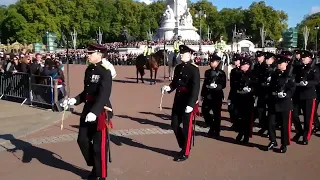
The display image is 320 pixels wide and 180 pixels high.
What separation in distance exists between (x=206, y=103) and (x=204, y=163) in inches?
92.4

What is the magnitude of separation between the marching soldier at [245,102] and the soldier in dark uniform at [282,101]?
0.70m

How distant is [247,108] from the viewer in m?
9.26

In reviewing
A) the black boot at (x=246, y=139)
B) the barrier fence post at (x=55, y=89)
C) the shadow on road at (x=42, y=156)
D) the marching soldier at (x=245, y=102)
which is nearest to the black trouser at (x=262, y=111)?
the marching soldier at (x=245, y=102)

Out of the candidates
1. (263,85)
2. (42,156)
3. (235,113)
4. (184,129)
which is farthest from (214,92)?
(42,156)

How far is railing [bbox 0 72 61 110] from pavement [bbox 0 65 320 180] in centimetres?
167

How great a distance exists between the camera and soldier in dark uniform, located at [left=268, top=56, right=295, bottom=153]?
328 inches

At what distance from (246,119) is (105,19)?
83638mm

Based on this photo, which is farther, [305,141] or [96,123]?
[305,141]

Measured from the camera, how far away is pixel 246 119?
30.0ft

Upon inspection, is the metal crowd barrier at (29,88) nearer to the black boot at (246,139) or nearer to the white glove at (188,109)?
the black boot at (246,139)

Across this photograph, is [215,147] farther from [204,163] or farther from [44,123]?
[44,123]

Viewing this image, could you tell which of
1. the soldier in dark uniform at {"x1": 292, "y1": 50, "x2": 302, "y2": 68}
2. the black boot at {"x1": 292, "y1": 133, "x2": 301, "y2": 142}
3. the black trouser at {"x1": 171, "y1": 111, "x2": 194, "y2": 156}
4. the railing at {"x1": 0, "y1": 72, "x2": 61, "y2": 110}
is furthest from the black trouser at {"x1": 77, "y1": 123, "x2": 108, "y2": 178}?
the railing at {"x1": 0, "y1": 72, "x2": 61, "y2": 110}

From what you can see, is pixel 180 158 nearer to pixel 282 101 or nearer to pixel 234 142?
pixel 234 142

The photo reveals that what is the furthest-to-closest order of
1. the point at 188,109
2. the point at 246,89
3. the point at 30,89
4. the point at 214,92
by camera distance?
the point at 30,89 < the point at 214,92 < the point at 246,89 < the point at 188,109
